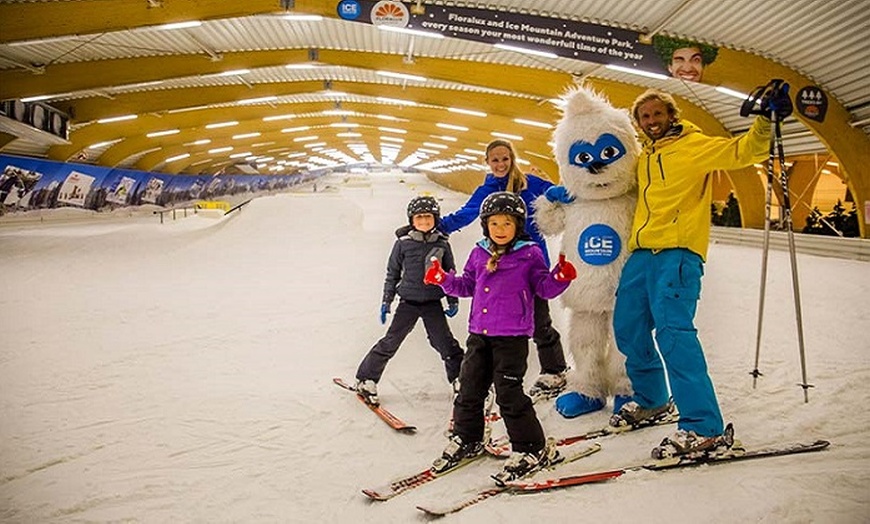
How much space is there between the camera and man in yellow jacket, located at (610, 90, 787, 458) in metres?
2.69

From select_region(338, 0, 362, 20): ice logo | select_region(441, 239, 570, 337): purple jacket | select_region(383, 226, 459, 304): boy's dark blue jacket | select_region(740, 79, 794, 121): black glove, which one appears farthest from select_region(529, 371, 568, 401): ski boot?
select_region(338, 0, 362, 20): ice logo

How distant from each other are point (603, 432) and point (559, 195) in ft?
5.03

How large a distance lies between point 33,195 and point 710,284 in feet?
78.1

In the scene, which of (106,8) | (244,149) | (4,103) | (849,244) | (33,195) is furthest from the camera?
(244,149)

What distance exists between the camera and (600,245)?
3219 mm

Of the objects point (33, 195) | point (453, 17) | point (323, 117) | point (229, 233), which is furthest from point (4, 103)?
point (323, 117)

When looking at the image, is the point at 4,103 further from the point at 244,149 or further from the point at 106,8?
the point at 244,149

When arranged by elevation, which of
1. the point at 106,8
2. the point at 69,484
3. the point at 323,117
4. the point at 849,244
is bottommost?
the point at 69,484

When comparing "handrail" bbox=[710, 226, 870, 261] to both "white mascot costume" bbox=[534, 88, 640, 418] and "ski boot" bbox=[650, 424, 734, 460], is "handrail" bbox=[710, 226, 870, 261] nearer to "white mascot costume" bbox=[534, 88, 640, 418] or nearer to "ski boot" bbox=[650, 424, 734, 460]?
"white mascot costume" bbox=[534, 88, 640, 418]

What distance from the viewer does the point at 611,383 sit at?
341 centimetres

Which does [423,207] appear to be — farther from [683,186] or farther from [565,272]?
[683,186]

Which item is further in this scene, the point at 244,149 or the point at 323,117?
the point at 244,149

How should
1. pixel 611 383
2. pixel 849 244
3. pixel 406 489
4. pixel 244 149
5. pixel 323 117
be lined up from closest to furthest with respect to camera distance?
pixel 406 489 < pixel 611 383 < pixel 849 244 < pixel 323 117 < pixel 244 149

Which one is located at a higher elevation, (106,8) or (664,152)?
(106,8)
